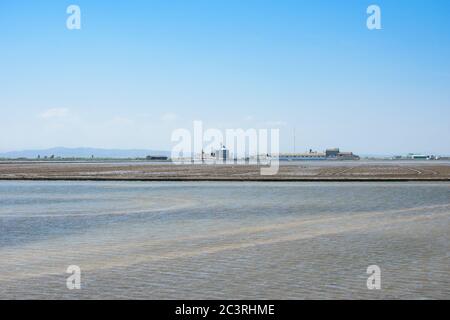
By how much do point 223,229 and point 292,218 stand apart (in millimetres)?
3361

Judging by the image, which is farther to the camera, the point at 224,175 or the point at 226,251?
the point at 224,175

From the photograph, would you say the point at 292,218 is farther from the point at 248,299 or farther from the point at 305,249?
the point at 248,299

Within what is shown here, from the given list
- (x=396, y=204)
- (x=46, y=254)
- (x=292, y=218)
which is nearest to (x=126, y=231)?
(x=46, y=254)

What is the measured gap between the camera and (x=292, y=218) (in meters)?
16.5

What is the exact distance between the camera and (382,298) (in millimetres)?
7180

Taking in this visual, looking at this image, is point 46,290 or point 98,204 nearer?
point 46,290

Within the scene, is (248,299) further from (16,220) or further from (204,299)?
(16,220)

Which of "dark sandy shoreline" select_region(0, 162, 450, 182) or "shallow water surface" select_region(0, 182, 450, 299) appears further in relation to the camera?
"dark sandy shoreline" select_region(0, 162, 450, 182)

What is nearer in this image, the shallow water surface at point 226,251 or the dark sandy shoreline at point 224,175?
the shallow water surface at point 226,251
